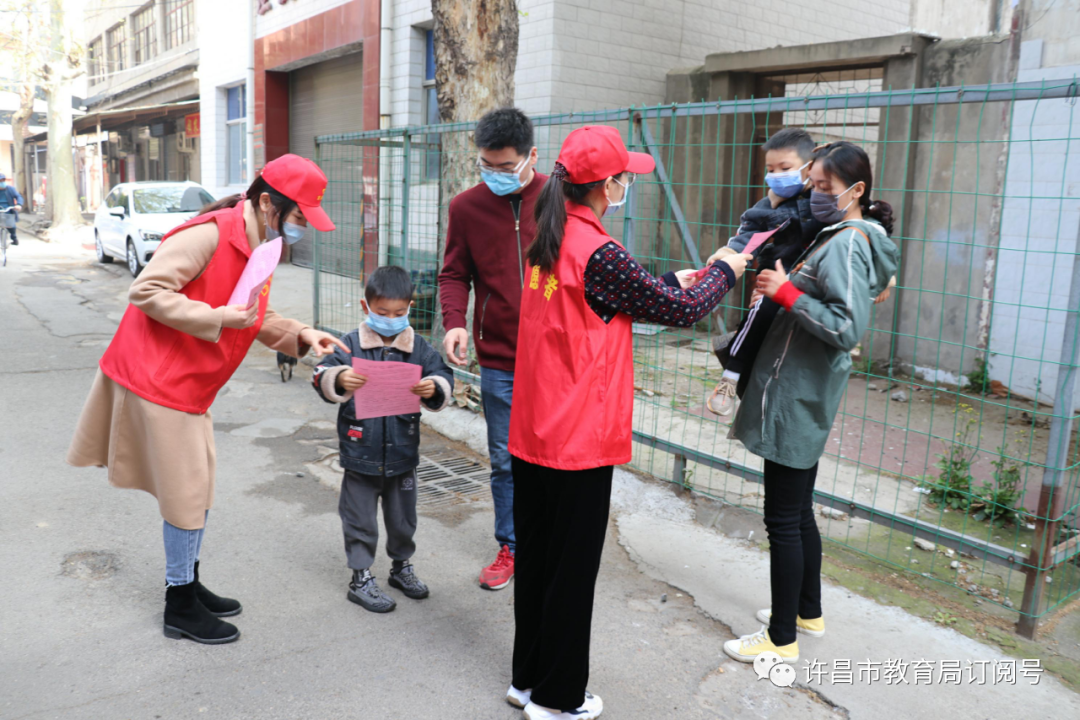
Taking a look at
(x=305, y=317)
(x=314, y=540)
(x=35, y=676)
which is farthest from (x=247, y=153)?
(x=35, y=676)

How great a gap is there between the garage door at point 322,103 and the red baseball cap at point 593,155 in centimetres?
1106

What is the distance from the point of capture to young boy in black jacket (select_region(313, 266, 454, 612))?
132 inches

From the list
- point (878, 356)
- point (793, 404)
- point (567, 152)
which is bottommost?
point (878, 356)

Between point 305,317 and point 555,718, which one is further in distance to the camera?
point 305,317

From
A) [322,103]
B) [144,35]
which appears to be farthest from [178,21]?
[322,103]

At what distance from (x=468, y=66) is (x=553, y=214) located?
4208 millimetres

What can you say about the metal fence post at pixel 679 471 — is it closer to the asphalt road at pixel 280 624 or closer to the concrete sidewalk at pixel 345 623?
the concrete sidewalk at pixel 345 623

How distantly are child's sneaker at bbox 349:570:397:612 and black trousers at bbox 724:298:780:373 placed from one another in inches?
67.2

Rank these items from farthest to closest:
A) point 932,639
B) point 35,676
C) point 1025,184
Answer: point 1025,184 < point 932,639 < point 35,676

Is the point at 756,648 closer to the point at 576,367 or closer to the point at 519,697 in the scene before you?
the point at 519,697

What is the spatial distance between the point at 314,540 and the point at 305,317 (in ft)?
21.9

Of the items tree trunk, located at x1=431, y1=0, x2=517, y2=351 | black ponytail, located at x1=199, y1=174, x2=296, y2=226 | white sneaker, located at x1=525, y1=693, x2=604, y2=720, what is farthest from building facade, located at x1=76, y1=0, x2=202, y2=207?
white sneaker, located at x1=525, y1=693, x2=604, y2=720

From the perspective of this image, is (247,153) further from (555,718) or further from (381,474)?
(555,718)

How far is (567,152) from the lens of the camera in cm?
243
